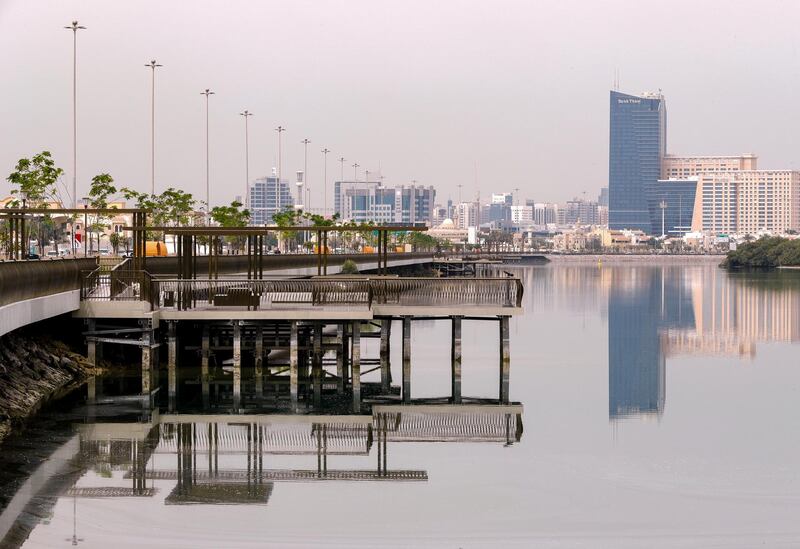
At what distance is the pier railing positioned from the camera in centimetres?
4216

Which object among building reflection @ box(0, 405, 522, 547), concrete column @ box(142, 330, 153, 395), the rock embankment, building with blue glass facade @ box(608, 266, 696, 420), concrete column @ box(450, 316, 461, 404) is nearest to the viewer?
building reflection @ box(0, 405, 522, 547)

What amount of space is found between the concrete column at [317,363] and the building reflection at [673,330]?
30.9 feet

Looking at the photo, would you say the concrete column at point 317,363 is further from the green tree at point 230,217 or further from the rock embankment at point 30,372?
the green tree at point 230,217

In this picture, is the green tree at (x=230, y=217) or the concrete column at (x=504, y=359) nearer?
the concrete column at (x=504, y=359)

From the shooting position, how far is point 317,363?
154 ft

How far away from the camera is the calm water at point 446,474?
2564 cm

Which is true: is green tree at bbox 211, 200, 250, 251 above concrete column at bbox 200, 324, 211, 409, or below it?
above

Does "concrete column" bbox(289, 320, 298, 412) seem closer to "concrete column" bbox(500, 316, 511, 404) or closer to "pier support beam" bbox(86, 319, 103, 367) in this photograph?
"pier support beam" bbox(86, 319, 103, 367)

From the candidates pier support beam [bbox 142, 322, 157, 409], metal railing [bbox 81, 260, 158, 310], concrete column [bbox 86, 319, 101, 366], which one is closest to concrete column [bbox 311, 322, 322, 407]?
pier support beam [bbox 142, 322, 157, 409]

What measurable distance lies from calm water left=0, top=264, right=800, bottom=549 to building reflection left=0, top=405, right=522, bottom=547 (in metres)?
0.08

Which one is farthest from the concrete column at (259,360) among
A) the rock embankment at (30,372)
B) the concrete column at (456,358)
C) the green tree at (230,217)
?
the green tree at (230,217)

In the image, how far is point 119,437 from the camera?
115ft

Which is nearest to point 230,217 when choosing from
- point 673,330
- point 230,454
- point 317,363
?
point 673,330

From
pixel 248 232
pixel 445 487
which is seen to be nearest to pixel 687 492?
pixel 445 487
